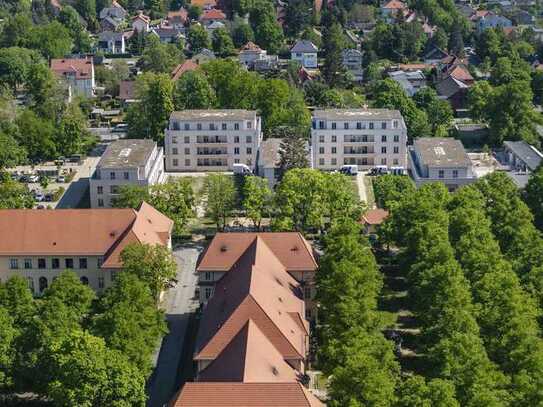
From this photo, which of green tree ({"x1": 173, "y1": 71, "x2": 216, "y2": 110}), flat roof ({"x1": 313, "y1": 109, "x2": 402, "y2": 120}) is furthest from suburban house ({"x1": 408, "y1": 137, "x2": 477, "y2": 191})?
green tree ({"x1": 173, "y1": 71, "x2": 216, "y2": 110})

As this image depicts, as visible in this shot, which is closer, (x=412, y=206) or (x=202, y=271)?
(x=202, y=271)

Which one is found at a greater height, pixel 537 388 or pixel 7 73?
pixel 537 388

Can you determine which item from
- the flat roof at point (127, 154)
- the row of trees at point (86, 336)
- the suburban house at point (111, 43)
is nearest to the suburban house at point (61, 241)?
the row of trees at point (86, 336)

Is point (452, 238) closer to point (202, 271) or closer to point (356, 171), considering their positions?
point (202, 271)

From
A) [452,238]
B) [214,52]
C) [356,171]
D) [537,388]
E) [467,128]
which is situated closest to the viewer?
[537,388]

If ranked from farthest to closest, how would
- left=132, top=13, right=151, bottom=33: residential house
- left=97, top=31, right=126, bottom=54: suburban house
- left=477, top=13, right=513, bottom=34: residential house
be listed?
1. left=132, top=13, right=151, bottom=33: residential house
2. left=477, top=13, right=513, bottom=34: residential house
3. left=97, top=31, right=126, bottom=54: suburban house

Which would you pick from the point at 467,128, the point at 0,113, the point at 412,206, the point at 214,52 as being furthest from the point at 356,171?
the point at 214,52

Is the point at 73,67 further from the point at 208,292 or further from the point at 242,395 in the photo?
the point at 242,395

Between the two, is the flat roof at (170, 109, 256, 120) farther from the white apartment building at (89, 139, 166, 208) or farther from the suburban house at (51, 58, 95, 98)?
the suburban house at (51, 58, 95, 98)
